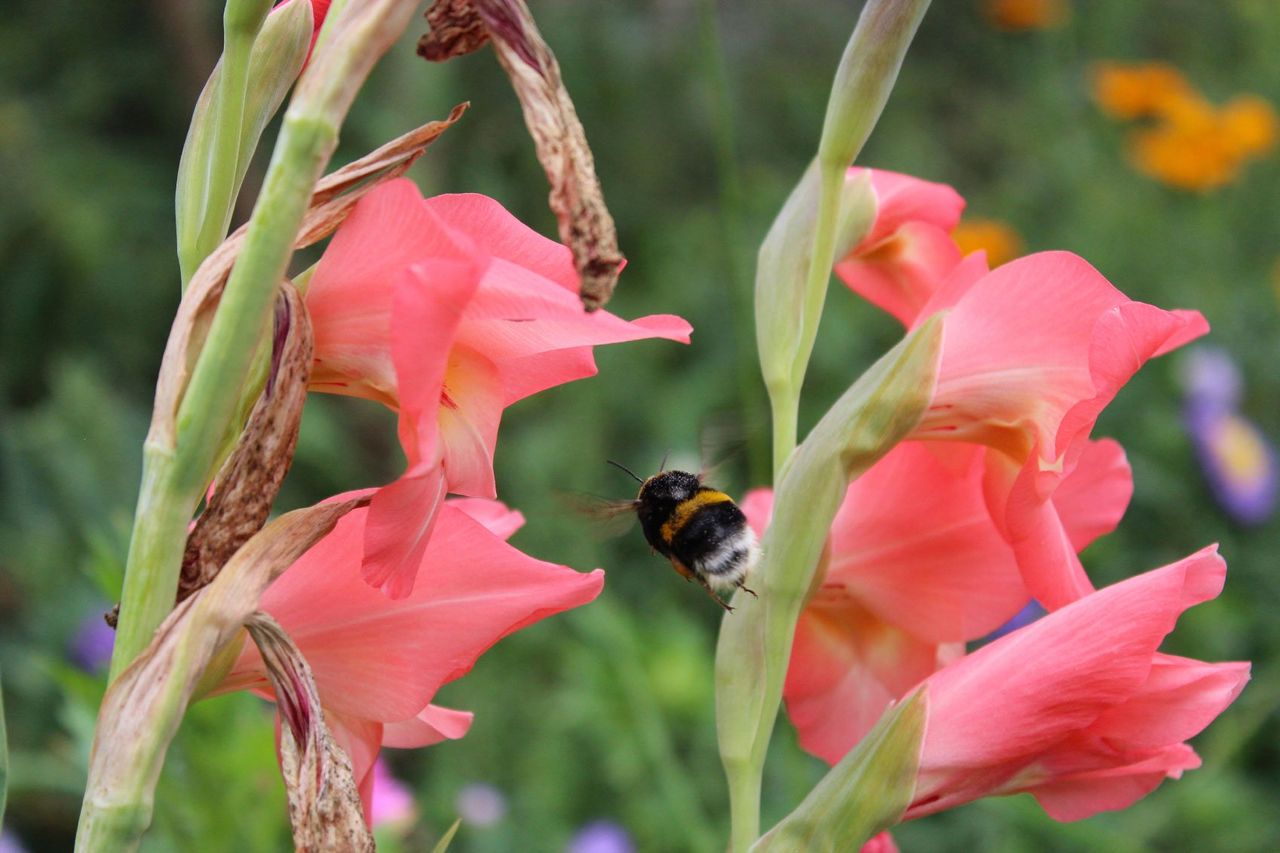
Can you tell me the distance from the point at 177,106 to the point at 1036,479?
333 cm

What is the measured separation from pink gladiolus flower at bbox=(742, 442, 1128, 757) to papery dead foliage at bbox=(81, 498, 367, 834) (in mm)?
327

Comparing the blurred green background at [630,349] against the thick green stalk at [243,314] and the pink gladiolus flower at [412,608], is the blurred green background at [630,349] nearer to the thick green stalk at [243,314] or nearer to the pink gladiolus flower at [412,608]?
the pink gladiolus flower at [412,608]

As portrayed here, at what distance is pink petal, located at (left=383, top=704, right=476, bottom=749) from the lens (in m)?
0.65

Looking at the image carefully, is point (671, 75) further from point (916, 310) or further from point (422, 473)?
point (422, 473)

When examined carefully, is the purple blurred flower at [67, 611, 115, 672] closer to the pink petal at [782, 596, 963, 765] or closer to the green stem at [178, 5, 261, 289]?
the pink petal at [782, 596, 963, 765]

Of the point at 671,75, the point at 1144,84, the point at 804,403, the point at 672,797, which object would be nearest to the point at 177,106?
the point at 671,75

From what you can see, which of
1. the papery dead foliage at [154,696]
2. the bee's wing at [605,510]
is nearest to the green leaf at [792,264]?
the bee's wing at [605,510]

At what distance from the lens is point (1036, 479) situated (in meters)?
0.62

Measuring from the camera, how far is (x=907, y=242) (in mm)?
767

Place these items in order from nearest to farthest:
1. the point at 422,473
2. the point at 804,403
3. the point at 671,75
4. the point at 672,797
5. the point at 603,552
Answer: the point at 422,473, the point at 672,797, the point at 603,552, the point at 804,403, the point at 671,75

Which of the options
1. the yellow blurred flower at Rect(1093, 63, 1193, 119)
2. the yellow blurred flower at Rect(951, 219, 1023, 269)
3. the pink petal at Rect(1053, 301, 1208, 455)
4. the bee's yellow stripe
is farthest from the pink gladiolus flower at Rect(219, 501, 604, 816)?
the yellow blurred flower at Rect(1093, 63, 1193, 119)

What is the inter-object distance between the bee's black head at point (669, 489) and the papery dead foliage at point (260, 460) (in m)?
0.44

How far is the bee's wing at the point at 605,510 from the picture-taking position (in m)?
0.91

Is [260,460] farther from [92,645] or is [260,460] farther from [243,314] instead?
[92,645]
